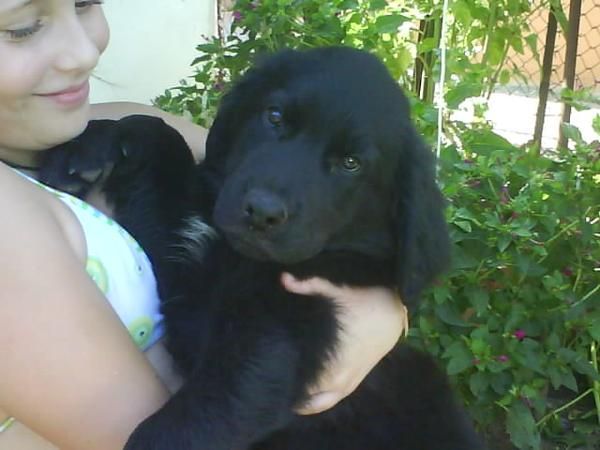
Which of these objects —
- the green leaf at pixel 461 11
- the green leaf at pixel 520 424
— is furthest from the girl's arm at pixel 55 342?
the green leaf at pixel 461 11

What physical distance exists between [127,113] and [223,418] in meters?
0.88

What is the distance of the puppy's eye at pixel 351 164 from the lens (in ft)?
4.79

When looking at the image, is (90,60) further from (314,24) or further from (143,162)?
(314,24)

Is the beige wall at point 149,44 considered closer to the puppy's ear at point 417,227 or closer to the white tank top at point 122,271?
the white tank top at point 122,271

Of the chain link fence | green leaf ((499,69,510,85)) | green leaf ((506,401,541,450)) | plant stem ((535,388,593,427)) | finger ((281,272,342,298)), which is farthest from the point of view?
the chain link fence

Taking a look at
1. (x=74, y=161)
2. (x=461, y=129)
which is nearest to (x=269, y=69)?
(x=74, y=161)

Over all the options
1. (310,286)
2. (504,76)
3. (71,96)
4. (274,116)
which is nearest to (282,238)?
(310,286)

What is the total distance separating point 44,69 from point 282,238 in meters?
0.48

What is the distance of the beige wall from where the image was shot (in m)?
4.23

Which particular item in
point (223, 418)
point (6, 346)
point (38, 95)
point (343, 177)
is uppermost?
point (38, 95)

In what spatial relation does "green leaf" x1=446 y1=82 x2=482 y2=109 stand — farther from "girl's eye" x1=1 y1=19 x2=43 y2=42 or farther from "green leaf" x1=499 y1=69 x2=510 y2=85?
"girl's eye" x1=1 y1=19 x2=43 y2=42

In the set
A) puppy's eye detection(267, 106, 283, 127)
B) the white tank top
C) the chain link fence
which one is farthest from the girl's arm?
the chain link fence

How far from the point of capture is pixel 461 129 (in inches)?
89.1

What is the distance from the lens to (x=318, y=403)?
1.39 m
